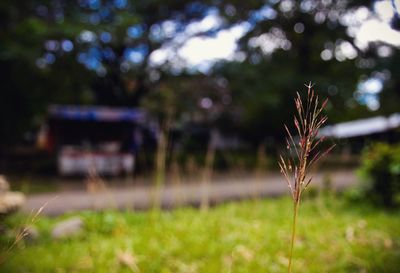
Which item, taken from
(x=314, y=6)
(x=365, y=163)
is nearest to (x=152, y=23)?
(x=314, y=6)

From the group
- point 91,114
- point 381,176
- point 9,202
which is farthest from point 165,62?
point 9,202

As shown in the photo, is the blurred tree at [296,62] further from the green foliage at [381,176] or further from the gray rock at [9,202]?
the gray rock at [9,202]

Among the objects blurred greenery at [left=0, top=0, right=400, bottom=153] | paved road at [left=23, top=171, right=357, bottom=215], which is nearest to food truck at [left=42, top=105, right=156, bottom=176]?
blurred greenery at [left=0, top=0, right=400, bottom=153]

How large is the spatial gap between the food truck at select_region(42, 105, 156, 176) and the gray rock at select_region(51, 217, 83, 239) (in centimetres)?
934

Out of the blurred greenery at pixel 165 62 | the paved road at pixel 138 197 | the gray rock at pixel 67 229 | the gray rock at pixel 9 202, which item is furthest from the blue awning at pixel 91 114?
the gray rock at pixel 9 202

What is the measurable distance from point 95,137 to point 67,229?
11.6 metres

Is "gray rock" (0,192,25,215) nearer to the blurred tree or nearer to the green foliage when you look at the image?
the green foliage

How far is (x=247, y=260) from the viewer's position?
3.62m

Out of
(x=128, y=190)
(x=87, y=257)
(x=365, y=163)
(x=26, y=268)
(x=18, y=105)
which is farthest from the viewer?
(x=18, y=105)

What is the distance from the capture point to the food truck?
48.4ft

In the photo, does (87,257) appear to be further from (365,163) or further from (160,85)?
(160,85)

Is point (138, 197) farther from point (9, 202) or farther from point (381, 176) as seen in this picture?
point (381, 176)

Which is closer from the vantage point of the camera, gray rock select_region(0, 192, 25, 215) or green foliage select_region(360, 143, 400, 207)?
gray rock select_region(0, 192, 25, 215)

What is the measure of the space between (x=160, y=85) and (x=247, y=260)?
15369 millimetres
